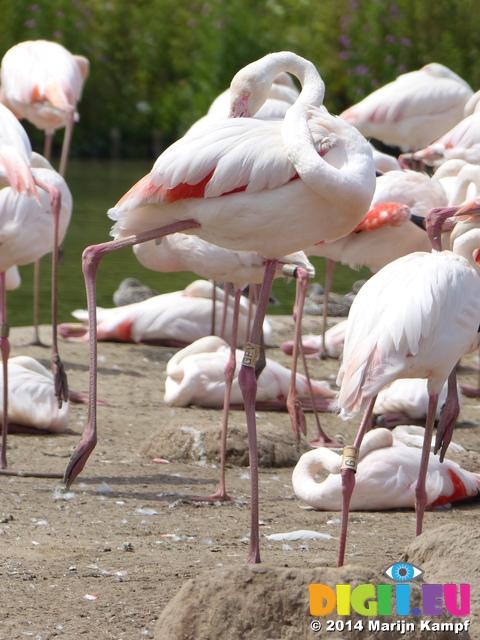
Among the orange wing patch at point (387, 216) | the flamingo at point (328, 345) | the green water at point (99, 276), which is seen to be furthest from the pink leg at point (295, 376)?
the green water at point (99, 276)

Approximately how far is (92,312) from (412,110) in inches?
185

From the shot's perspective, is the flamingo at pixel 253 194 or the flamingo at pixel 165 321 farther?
the flamingo at pixel 165 321

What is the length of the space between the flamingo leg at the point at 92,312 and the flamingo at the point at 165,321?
11.7 ft

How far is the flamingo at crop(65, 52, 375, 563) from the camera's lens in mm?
3584

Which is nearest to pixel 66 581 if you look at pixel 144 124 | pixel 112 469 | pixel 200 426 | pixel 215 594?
pixel 215 594

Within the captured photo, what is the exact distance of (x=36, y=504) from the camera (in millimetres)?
4195

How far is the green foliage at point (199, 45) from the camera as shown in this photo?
21.7 m

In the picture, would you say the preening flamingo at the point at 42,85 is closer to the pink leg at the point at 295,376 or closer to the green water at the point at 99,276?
the green water at the point at 99,276

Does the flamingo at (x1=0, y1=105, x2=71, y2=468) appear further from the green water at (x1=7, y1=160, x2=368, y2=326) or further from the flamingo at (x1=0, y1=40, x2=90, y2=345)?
the green water at (x1=7, y1=160, x2=368, y2=326)

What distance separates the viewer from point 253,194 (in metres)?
3.65

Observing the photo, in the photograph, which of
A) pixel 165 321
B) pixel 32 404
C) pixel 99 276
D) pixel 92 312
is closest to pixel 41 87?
pixel 165 321

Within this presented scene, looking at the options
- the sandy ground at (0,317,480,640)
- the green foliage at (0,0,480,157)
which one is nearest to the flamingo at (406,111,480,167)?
the sandy ground at (0,317,480,640)

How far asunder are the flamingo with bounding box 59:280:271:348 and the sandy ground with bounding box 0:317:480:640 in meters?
1.16

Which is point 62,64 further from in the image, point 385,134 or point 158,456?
point 158,456
